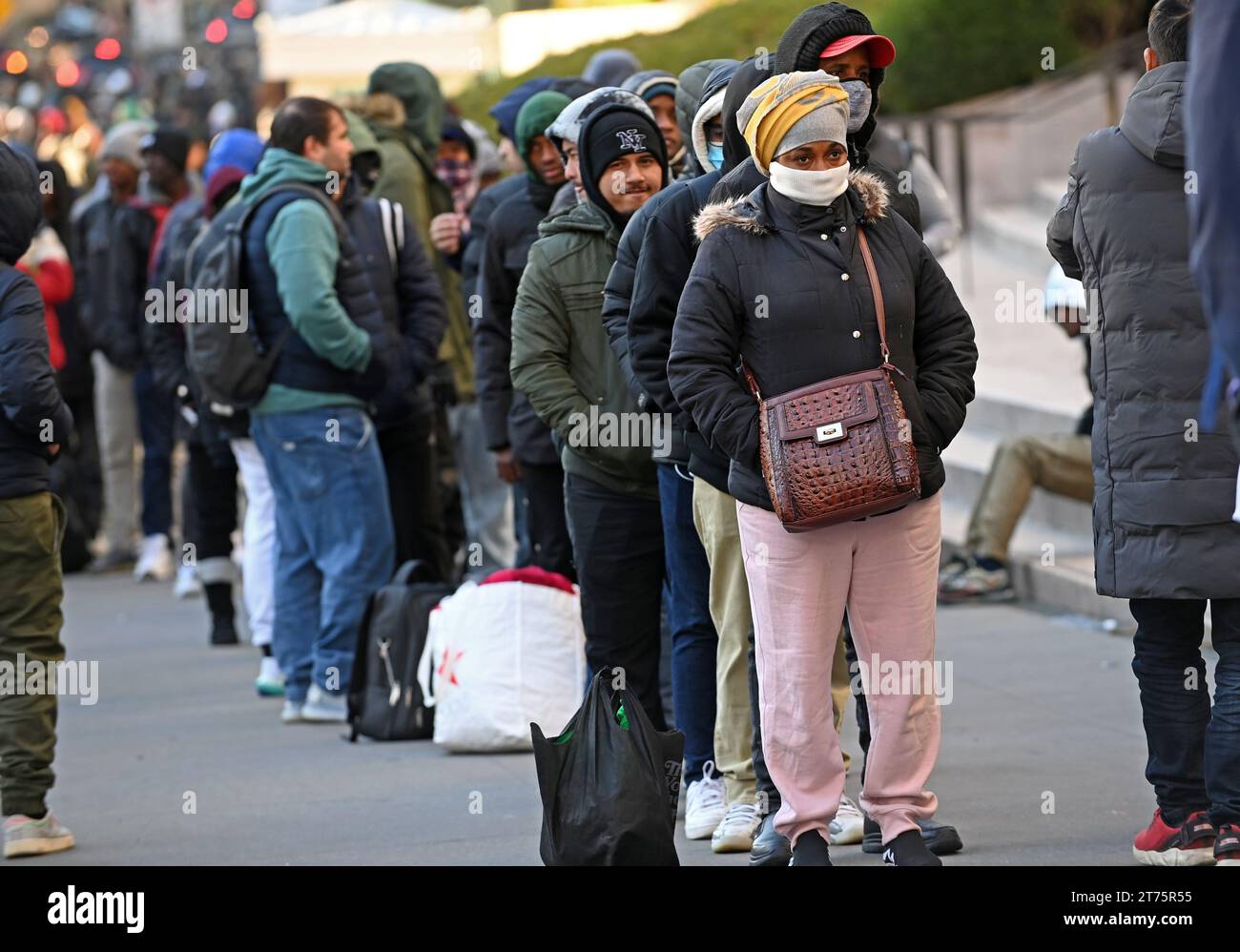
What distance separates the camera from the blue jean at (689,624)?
6.54m

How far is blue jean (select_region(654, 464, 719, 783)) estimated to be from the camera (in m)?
6.54

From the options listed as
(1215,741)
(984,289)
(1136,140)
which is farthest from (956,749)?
(984,289)

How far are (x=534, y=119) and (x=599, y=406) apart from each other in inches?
79.4

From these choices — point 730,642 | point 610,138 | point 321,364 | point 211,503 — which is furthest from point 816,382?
point 211,503

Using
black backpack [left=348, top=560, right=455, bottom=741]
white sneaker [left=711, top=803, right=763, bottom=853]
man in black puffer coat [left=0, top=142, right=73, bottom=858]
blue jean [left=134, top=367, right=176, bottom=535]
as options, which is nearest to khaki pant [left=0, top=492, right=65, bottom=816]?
man in black puffer coat [left=0, top=142, right=73, bottom=858]

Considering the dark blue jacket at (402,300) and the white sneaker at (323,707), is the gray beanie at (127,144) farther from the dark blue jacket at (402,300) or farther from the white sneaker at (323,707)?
the white sneaker at (323,707)

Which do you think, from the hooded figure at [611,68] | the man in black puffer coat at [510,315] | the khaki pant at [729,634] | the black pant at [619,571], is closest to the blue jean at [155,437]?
the hooded figure at [611,68]

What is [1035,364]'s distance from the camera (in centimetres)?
1386

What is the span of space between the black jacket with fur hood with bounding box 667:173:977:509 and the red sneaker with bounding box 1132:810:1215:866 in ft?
3.46

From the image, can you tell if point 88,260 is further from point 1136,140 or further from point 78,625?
point 1136,140

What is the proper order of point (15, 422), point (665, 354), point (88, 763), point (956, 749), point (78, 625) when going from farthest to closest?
point (78, 625) < point (88, 763) < point (956, 749) < point (15, 422) < point (665, 354)

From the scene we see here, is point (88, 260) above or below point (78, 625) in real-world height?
above

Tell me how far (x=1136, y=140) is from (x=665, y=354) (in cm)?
138

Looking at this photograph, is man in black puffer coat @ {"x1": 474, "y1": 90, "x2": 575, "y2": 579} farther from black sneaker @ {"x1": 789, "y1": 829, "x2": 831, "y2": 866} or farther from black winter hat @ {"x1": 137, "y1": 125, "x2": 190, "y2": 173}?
black winter hat @ {"x1": 137, "y1": 125, "x2": 190, "y2": 173}
